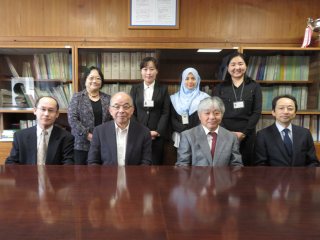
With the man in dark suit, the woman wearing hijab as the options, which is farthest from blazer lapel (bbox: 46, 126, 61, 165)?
the man in dark suit

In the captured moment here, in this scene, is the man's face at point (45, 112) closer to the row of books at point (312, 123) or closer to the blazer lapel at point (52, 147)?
the blazer lapel at point (52, 147)

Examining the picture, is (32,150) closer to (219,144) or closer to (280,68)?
(219,144)

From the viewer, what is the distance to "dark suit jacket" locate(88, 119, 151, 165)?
1.81 metres

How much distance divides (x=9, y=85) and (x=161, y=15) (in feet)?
6.20

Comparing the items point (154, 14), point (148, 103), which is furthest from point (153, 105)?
point (154, 14)

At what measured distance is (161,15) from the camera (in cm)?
321

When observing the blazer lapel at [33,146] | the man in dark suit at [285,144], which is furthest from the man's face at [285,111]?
the blazer lapel at [33,146]

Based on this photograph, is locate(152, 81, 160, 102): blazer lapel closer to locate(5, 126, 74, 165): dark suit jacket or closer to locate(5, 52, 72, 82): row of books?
locate(5, 52, 72, 82): row of books

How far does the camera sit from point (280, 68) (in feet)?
10.4

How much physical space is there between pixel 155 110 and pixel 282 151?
1.26m

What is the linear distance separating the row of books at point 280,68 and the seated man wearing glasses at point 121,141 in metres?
1.79

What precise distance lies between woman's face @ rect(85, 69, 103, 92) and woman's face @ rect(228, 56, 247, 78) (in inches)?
48.8

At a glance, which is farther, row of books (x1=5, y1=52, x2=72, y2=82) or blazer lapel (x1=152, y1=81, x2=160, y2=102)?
row of books (x1=5, y1=52, x2=72, y2=82)

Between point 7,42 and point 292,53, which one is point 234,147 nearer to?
point 292,53
